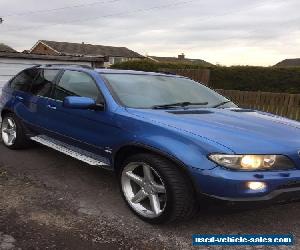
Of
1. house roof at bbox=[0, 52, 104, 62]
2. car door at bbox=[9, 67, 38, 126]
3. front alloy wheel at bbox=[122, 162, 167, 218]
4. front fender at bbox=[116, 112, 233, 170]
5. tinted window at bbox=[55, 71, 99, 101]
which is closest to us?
front fender at bbox=[116, 112, 233, 170]

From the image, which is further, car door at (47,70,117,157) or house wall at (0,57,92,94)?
house wall at (0,57,92,94)

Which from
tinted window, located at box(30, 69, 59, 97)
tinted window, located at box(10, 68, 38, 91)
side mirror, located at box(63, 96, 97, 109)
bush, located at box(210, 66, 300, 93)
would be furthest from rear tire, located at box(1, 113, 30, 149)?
bush, located at box(210, 66, 300, 93)

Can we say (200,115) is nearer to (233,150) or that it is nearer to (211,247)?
(233,150)

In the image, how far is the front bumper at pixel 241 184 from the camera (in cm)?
342

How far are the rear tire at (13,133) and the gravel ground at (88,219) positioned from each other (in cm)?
110

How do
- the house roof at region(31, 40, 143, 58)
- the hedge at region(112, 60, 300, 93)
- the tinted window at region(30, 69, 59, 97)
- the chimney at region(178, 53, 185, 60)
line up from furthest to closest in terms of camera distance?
the chimney at region(178, 53, 185, 60) < the house roof at region(31, 40, 143, 58) < the hedge at region(112, 60, 300, 93) < the tinted window at region(30, 69, 59, 97)

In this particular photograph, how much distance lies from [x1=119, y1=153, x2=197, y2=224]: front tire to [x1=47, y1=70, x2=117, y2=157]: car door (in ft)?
1.59

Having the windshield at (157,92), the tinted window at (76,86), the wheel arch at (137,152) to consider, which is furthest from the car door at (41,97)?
the wheel arch at (137,152)

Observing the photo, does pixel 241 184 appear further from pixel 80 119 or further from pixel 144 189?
pixel 80 119

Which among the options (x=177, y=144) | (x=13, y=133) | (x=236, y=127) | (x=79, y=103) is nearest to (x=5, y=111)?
(x=13, y=133)

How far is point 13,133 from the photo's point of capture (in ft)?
22.0

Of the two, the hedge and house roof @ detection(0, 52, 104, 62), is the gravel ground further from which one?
the hedge

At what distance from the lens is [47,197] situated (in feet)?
15.4

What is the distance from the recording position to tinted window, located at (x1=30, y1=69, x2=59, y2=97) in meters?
5.88
